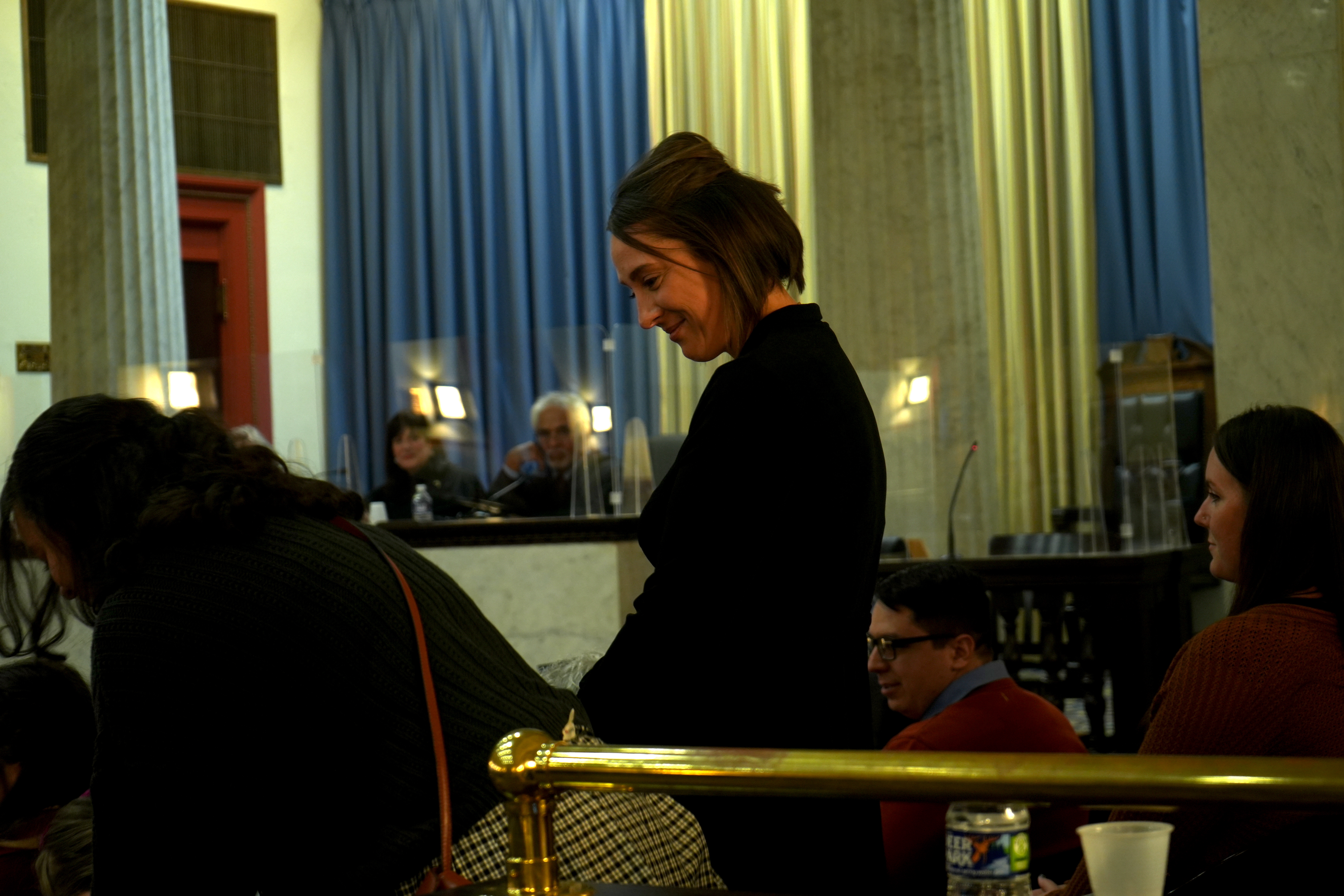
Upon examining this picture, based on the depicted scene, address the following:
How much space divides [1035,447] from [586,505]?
3773 millimetres

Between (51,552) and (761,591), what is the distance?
72 cm

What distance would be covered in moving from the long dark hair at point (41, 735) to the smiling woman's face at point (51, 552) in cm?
100

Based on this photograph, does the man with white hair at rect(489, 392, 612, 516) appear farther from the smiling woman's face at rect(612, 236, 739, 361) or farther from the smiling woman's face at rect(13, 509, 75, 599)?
the smiling woman's face at rect(13, 509, 75, 599)

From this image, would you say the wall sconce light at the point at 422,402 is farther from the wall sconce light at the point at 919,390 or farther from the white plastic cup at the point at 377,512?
the wall sconce light at the point at 919,390

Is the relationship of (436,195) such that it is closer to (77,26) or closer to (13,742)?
(77,26)

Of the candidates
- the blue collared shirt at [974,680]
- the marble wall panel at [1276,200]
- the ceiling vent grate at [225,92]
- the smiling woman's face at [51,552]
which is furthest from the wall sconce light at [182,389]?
the smiling woman's face at [51,552]

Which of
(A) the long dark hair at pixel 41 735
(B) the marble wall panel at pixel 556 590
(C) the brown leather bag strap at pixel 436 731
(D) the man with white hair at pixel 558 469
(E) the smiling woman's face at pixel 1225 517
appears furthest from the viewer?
(D) the man with white hair at pixel 558 469

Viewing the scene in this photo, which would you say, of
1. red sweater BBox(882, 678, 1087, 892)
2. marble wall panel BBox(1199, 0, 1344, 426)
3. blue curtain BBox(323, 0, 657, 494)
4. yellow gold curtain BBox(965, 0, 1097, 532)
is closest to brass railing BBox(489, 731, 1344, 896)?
red sweater BBox(882, 678, 1087, 892)

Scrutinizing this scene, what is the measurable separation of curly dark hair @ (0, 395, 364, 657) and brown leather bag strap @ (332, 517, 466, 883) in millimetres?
127

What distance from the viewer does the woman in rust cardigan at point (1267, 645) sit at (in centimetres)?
168

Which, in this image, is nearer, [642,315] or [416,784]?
[416,784]

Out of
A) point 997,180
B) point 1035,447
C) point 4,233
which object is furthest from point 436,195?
point 1035,447

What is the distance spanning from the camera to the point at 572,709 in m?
1.42

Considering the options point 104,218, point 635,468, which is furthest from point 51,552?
point 104,218
